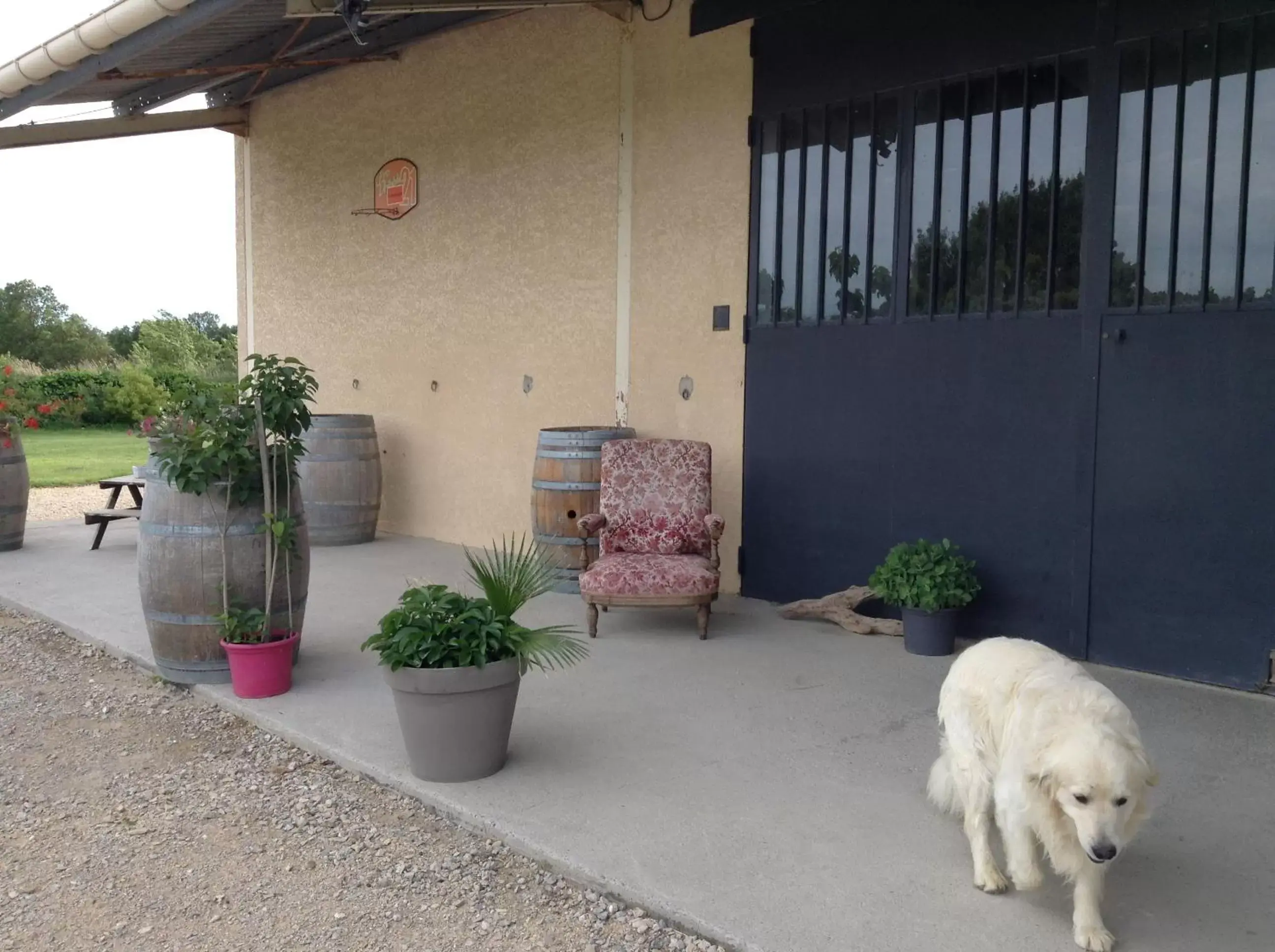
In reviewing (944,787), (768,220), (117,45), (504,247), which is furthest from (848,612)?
(117,45)

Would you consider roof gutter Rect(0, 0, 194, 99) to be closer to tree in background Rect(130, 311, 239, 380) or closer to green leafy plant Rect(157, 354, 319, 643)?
green leafy plant Rect(157, 354, 319, 643)

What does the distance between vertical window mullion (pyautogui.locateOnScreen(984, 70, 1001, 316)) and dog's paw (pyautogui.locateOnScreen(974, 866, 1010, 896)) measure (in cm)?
293

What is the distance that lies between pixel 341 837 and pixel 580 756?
0.83 metres

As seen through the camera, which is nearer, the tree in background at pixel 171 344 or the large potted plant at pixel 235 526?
the large potted plant at pixel 235 526

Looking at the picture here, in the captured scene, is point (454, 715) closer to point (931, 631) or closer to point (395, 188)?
point (931, 631)

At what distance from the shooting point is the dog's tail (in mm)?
2904

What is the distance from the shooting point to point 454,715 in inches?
128

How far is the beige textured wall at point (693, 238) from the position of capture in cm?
588

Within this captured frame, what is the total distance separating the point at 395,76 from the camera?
802 centimetres

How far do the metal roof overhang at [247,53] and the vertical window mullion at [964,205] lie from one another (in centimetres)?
235

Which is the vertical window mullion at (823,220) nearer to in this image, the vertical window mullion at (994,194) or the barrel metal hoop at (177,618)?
the vertical window mullion at (994,194)

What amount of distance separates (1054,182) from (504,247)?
3.80 meters

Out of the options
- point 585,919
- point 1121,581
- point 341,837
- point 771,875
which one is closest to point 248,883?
point 341,837

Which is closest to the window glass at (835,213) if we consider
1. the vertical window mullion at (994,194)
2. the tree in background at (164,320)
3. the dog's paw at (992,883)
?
the vertical window mullion at (994,194)
